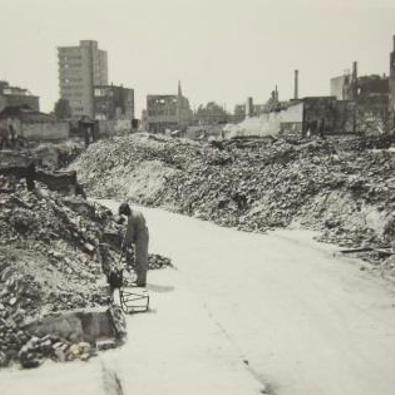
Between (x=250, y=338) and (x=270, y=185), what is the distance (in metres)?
11.4

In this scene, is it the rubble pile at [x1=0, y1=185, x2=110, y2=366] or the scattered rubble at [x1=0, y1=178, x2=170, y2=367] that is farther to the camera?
the rubble pile at [x1=0, y1=185, x2=110, y2=366]

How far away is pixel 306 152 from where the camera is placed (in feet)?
67.7

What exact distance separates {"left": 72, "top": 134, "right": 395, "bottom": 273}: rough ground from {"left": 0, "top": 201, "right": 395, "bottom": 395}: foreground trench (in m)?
2.22

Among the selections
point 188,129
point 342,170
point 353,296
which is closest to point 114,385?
point 353,296

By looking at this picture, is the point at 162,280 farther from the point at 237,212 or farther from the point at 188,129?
the point at 188,129

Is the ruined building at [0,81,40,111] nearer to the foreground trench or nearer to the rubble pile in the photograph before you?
the rubble pile

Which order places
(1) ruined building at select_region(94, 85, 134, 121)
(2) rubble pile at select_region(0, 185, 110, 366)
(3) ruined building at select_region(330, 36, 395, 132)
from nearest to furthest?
1. (2) rubble pile at select_region(0, 185, 110, 366)
2. (3) ruined building at select_region(330, 36, 395, 132)
3. (1) ruined building at select_region(94, 85, 134, 121)

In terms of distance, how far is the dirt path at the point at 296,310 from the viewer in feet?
18.7

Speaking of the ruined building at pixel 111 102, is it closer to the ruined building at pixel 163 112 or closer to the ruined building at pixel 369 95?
the ruined building at pixel 163 112

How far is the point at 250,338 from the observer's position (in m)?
6.69

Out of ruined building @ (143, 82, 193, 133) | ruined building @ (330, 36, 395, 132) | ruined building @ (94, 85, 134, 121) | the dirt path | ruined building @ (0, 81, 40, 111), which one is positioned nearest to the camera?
the dirt path

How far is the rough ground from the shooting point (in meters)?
13.5

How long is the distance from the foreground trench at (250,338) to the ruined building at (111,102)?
64.9 metres

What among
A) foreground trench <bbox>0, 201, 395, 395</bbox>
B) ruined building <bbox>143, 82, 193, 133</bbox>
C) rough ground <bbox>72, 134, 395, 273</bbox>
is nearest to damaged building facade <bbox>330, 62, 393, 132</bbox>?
rough ground <bbox>72, 134, 395, 273</bbox>
